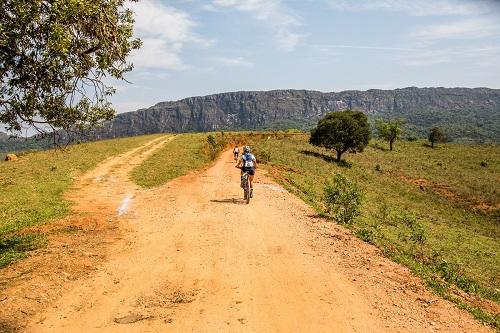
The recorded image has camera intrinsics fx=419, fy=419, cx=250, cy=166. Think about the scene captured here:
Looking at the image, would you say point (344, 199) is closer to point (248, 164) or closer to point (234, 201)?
point (248, 164)

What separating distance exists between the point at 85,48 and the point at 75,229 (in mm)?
8211

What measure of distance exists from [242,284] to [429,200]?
153 feet

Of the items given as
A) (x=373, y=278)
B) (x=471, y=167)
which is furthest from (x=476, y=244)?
(x=471, y=167)

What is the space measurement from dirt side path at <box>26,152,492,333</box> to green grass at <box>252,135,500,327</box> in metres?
1.44

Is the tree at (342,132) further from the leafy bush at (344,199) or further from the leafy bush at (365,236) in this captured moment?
the leafy bush at (365,236)

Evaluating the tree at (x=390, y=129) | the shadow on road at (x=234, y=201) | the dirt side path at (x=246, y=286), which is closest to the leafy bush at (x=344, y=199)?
the dirt side path at (x=246, y=286)

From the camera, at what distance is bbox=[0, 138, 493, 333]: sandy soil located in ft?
29.7

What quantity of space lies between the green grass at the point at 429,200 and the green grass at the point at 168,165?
7.93 m

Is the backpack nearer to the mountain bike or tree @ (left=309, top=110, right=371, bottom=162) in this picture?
the mountain bike

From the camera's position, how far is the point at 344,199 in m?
20.6

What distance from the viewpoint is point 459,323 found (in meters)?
9.50

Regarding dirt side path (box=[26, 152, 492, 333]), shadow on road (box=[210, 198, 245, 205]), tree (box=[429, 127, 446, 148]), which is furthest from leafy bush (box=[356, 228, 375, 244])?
tree (box=[429, 127, 446, 148])

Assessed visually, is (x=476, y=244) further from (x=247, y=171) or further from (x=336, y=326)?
(x=336, y=326)

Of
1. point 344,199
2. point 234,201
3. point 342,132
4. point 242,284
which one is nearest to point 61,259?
point 242,284
